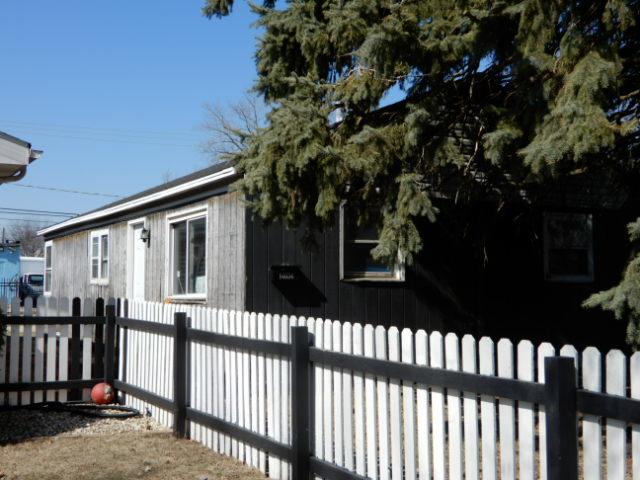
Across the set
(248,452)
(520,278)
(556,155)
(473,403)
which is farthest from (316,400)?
(520,278)

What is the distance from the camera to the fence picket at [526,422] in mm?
3545

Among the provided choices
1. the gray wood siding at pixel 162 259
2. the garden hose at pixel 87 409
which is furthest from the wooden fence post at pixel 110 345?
the gray wood siding at pixel 162 259

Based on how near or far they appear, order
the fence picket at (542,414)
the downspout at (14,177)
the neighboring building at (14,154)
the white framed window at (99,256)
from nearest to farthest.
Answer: the fence picket at (542,414) < the neighboring building at (14,154) < the downspout at (14,177) < the white framed window at (99,256)

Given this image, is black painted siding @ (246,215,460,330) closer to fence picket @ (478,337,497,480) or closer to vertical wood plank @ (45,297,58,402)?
vertical wood plank @ (45,297,58,402)

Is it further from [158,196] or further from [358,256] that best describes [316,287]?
[158,196]

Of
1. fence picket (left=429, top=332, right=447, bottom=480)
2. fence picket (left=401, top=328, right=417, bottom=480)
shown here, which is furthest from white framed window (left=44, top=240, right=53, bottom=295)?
fence picket (left=429, top=332, right=447, bottom=480)

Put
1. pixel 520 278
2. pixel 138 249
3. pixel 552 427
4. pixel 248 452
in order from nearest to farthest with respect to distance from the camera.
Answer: pixel 552 427 → pixel 248 452 → pixel 520 278 → pixel 138 249

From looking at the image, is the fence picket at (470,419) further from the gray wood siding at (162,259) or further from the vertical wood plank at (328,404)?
the gray wood siding at (162,259)

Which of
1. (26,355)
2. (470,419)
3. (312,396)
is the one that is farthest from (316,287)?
(470,419)

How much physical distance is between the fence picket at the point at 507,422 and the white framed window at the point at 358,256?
6.93 m

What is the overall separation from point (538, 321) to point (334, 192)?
6.27m

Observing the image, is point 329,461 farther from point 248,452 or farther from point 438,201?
point 438,201

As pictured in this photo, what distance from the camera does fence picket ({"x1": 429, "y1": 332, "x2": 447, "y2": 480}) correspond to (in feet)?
13.4

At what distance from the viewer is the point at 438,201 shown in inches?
416
